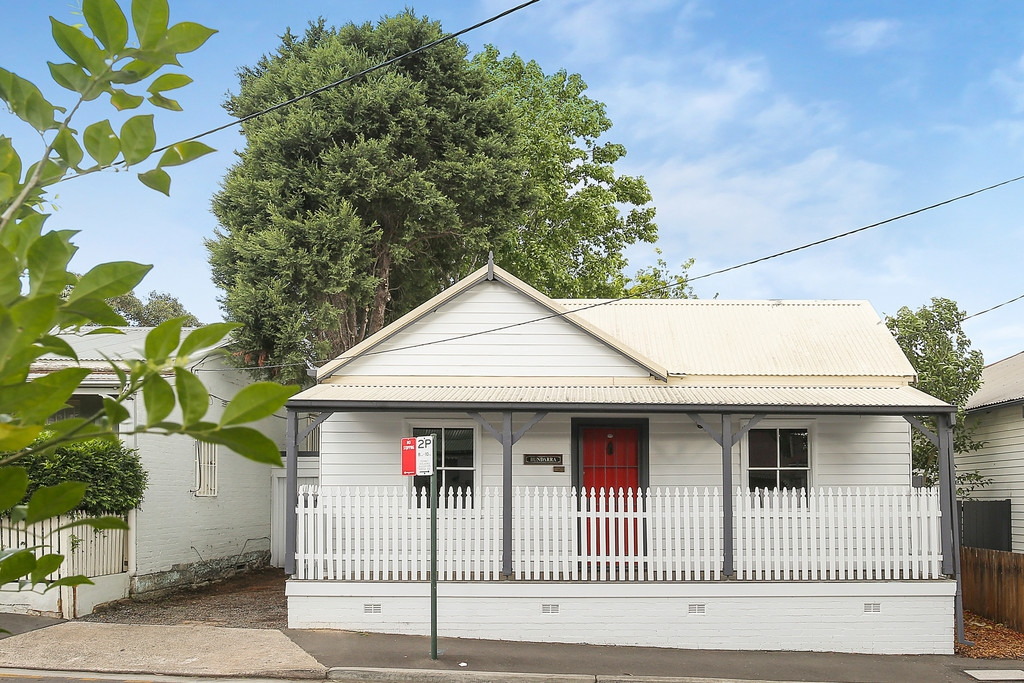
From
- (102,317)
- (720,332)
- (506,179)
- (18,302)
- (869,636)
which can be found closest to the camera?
(18,302)

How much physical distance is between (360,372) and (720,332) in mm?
6190

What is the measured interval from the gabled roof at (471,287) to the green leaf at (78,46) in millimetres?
14444

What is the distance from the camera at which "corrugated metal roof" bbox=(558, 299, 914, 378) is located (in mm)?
16219

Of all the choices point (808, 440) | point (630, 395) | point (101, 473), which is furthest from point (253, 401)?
point (808, 440)

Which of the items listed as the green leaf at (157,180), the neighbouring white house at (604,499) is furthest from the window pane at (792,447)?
the green leaf at (157,180)

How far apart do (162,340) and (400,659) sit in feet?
38.2

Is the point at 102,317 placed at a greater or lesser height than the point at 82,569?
greater

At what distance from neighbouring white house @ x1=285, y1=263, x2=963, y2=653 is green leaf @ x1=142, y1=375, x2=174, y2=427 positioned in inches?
495

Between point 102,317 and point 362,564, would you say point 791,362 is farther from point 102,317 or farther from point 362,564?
point 102,317

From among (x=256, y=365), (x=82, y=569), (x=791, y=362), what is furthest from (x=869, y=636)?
(x=256, y=365)

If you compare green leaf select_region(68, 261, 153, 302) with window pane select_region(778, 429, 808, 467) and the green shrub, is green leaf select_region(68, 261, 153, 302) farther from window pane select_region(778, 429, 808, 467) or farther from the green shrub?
window pane select_region(778, 429, 808, 467)

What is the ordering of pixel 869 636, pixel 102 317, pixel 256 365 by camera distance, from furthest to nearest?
pixel 256 365, pixel 869 636, pixel 102 317

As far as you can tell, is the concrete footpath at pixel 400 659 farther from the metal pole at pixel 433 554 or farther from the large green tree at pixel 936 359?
the large green tree at pixel 936 359

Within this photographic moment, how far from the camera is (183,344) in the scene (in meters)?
0.93
